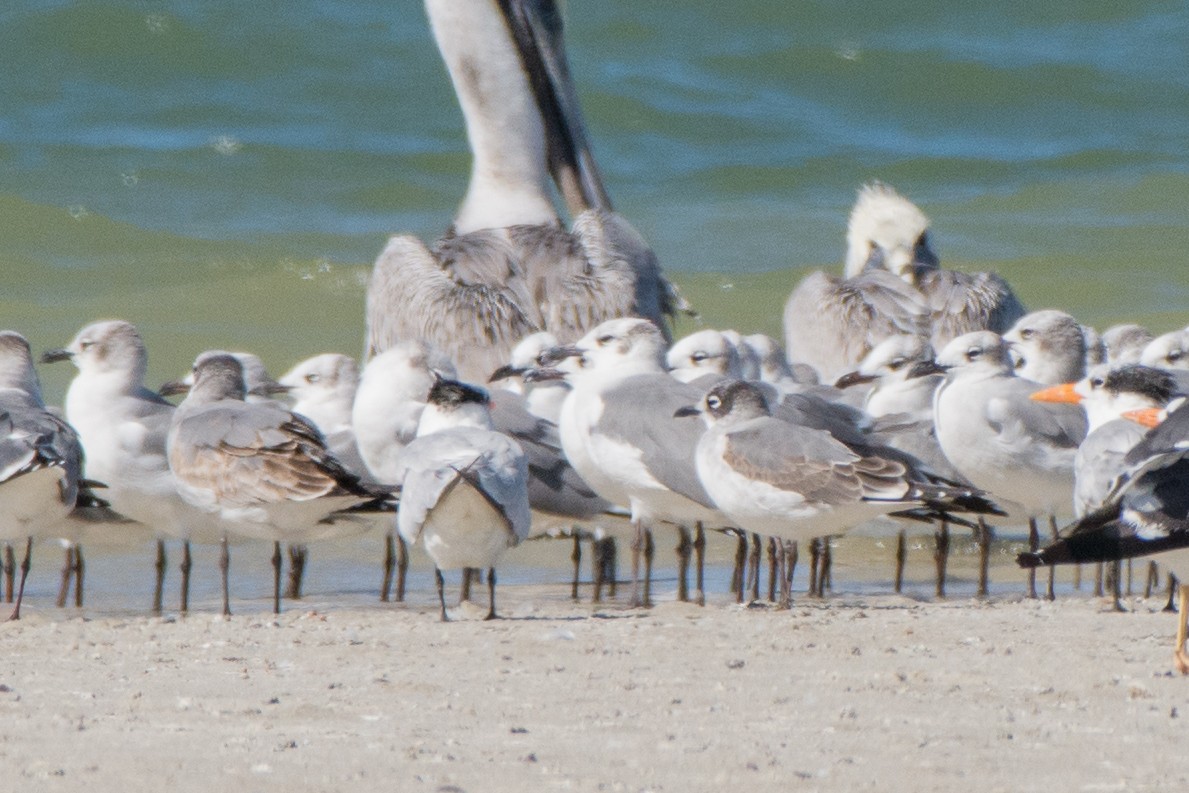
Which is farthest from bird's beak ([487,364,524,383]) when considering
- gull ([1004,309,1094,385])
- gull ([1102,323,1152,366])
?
gull ([1102,323,1152,366])

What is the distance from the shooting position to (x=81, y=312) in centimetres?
1967

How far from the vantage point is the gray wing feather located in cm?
1145

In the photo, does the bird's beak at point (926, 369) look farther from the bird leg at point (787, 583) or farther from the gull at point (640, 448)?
the bird leg at point (787, 583)

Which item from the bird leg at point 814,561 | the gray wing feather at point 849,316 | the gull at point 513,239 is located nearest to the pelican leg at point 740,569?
the bird leg at point 814,561

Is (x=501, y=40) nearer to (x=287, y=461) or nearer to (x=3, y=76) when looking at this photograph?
(x=287, y=461)

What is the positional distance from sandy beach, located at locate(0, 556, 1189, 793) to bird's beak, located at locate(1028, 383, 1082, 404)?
890 millimetres

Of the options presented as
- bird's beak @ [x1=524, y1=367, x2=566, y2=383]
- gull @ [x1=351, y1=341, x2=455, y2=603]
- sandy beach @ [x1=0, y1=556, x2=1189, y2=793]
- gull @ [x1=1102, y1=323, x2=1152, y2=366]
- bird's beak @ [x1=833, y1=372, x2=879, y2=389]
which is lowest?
sandy beach @ [x1=0, y1=556, x2=1189, y2=793]

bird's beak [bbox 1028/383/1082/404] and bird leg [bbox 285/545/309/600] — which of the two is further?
bird leg [bbox 285/545/309/600]

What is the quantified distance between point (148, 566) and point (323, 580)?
878mm

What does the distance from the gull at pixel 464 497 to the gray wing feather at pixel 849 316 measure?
4600 mm

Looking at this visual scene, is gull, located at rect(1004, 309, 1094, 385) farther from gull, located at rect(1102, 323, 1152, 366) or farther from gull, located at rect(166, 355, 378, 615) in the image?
gull, located at rect(166, 355, 378, 615)

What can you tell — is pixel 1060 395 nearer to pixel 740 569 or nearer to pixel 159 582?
pixel 740 569

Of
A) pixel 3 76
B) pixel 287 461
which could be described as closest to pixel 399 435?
pixel 287 461

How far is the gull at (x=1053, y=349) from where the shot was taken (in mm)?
9570
